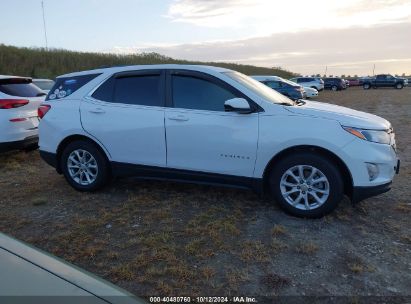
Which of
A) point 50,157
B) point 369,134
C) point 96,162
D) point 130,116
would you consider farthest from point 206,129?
point 50,157

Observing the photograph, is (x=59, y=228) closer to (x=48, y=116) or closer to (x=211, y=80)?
(x=48, y=116)

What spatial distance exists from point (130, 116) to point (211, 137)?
1.13 metres

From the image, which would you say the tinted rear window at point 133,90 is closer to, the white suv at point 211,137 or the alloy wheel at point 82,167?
the white suv at point 211,137

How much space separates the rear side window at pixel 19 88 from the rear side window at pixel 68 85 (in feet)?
6.27

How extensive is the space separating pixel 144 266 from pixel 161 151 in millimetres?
1729

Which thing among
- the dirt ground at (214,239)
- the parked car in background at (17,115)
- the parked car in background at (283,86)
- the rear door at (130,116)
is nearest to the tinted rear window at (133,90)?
the rear door at (130,116)

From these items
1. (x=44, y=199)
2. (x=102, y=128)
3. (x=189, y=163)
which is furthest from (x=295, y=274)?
(x=44, y=199)

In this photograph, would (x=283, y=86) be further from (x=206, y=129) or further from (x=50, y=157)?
(x=206, y=129)

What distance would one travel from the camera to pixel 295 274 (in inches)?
129

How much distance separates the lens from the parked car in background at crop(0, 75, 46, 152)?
22.0 ft

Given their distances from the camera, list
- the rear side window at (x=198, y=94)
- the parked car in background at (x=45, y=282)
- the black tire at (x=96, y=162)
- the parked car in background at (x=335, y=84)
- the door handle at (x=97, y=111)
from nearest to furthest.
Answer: the parked car in background at (x=45, y=282) → the rear side window at (x=198, y=94) → the door handle at (x=97, y=111) → the black tire at (x=96, y=162) → the parked car in background at (x=335, y=84)

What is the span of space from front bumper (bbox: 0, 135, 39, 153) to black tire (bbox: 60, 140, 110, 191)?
191 centimetres

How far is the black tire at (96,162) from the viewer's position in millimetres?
5188

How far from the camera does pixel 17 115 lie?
6.81 meters
